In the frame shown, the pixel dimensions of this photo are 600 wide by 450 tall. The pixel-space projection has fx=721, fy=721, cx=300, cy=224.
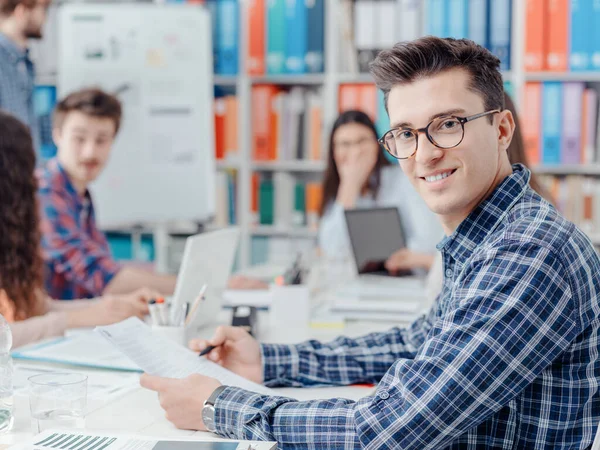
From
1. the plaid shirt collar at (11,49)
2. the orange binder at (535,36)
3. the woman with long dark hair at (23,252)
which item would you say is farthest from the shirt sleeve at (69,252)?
the orange binder at (535,36)

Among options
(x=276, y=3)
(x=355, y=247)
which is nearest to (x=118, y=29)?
(x=276, y=3)

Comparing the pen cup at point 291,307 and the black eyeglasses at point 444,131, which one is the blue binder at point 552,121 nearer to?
the pen cup at point 291,307

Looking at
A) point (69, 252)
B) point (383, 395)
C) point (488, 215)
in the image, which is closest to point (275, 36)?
point (69, 252)

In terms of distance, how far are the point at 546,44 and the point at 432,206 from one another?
2.53m

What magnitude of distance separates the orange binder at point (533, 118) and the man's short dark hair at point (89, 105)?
183cm

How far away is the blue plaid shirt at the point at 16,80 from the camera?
2.99 meters

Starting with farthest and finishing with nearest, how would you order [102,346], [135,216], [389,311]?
[135,216]
[389,311]
[102,346]

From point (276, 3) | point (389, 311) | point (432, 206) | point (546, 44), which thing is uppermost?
point (276, 3)

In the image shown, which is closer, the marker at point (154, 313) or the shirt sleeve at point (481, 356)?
the shirt sleeve at point (481, 356)

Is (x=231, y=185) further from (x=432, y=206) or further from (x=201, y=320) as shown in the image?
(x=432, y=206)

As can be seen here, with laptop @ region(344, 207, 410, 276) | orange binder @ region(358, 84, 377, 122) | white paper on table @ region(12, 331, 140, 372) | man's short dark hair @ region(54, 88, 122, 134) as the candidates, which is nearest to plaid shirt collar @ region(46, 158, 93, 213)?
man's short dark hair @ region(54, 88, 122, 134)

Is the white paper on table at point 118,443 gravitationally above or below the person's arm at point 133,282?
above

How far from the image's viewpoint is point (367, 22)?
346cm

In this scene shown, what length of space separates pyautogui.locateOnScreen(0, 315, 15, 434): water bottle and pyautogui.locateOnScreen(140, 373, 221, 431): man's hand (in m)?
0.21
